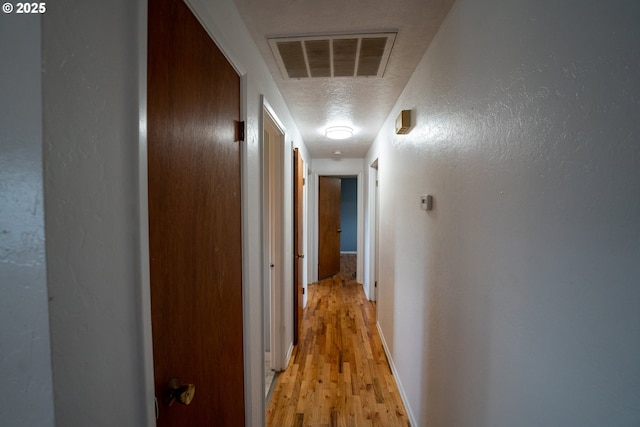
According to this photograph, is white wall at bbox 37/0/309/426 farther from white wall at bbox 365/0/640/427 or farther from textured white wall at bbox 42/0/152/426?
white wall at bbox 365/0/640/427

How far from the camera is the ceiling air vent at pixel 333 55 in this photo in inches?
50.5

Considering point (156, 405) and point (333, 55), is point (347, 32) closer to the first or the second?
point (333, 55)

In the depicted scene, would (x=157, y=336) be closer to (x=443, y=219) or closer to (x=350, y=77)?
(x=443, y=219)

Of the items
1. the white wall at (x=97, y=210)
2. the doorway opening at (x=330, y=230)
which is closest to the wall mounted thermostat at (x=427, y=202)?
the white wall at (x=97, y=210)

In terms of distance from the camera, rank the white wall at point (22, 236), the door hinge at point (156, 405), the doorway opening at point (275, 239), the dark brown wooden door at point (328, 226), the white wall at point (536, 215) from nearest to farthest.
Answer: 1. the white wall at point (22, 236)
2. the white wall at point (536, 215)
3. the door hinge at point (156, 405)
4. the doorway opening at point (275, 239)
5. the dark brown wooden door at point (328, 226)

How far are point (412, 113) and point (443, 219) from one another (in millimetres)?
A: 826

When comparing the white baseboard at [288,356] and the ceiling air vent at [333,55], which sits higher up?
the ceiling air vent at [333,55]

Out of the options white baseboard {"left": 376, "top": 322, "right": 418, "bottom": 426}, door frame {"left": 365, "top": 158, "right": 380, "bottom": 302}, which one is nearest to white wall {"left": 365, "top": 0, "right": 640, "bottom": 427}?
white baseboard {"left": 376, "top": 322, "right": 418, "bottom": 426}

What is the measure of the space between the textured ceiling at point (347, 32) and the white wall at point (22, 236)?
0.99 metres

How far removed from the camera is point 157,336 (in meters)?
0.61

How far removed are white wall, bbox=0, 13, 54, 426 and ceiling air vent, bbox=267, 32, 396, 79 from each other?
117 centimetres

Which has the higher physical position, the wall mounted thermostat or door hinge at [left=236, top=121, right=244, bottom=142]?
door hinge at [left=236, top=121, right=244, bottom=142]

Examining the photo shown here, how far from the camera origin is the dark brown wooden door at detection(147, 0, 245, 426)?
24.5 inches

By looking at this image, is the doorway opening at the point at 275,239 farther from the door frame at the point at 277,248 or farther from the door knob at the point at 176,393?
the door knob at the point at 176,393
